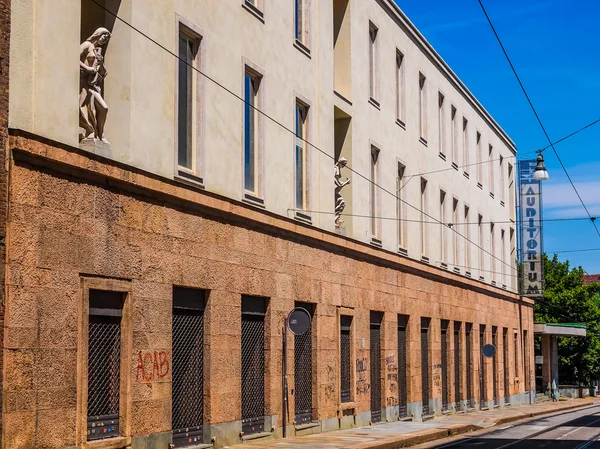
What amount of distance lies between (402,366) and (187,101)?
15372 millimetres

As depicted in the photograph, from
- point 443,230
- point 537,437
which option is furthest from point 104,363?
point 443,230

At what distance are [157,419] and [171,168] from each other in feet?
13.9

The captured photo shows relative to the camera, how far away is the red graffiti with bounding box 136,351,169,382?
16812 millimetres

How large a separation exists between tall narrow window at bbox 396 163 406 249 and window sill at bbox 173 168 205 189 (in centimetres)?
1379

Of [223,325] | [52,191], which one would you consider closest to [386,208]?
[223,325]

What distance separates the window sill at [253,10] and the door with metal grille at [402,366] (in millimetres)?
12546

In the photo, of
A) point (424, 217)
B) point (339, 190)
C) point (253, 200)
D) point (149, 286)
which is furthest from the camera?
point (424, 217)

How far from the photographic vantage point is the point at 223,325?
65.0ft

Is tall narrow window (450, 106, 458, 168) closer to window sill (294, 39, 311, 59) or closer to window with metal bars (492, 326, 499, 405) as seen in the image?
window with metal bars (492, 326, 499, 405)

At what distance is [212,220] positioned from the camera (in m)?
19.2

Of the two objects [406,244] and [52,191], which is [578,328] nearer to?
[406,244]

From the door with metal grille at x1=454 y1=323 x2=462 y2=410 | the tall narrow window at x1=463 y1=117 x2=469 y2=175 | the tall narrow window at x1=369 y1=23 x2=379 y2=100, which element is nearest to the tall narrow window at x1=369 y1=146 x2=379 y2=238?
the tall narrow window at x1=369 y1=23 x2=379 y2=100

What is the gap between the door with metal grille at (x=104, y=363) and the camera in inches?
614

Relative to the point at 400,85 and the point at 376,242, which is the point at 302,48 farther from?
the point at 400,85
